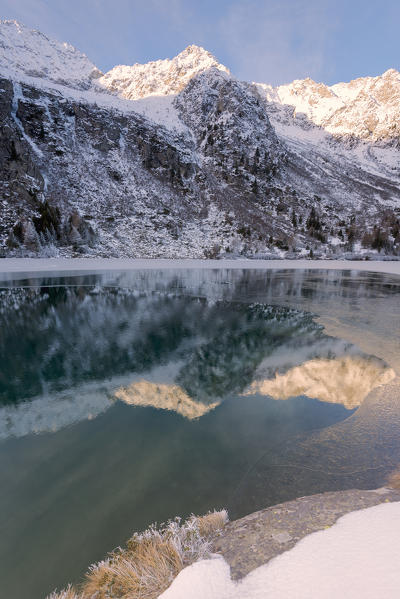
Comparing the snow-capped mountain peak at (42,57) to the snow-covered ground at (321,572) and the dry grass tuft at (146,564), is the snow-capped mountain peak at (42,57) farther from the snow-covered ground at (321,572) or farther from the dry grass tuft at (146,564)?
the snow-covered ground at (321,572)

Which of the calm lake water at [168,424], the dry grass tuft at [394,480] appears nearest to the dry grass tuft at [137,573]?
the calm lake water at [168,424]

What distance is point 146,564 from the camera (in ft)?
8.91

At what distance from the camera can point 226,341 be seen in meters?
10.3

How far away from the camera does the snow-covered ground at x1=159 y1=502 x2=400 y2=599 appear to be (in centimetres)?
212

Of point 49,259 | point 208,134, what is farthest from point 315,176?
point 49,259

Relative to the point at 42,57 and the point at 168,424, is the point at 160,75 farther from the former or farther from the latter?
the point at 168,424

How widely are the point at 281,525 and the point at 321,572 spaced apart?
0.77 metres

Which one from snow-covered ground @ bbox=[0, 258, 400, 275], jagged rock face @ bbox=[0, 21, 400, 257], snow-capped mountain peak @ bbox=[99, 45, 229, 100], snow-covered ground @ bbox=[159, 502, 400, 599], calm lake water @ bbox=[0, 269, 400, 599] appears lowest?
calm lake water @ bbox=[0, 269, 400, 599]

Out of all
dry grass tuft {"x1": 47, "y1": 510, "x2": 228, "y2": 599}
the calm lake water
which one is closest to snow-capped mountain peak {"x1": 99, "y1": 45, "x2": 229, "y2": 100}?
the calm lake water

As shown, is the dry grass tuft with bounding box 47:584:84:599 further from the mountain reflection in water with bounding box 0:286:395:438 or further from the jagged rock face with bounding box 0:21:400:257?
the jagged rock face with bounding box 0:21:400:257

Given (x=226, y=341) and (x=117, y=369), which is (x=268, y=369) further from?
(x=117, y=369)

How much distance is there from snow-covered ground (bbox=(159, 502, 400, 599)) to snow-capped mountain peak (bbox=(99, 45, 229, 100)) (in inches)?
5504

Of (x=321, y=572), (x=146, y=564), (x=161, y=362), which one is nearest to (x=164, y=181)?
(x=161, y=362)

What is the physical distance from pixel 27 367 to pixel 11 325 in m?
4.67
